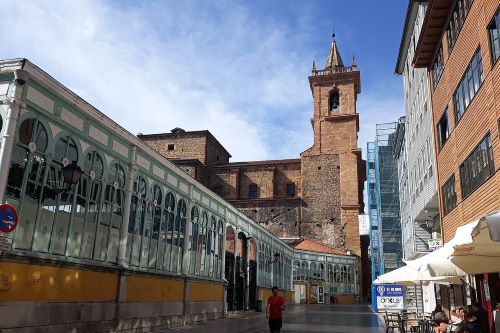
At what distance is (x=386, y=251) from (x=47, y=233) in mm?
42317

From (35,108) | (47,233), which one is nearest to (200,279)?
(47,233)

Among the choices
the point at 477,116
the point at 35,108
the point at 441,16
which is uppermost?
the point at 441,16

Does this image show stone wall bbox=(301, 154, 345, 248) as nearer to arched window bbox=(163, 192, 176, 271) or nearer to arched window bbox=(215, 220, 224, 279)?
arched window bbox=(215, 220, 224, 279)

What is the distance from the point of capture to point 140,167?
50.4 ft

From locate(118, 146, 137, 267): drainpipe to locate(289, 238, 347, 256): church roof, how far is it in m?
37.3

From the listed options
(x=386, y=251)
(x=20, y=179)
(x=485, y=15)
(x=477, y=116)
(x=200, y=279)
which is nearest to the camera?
(x=20, y=179)

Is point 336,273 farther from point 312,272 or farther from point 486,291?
point 486,291

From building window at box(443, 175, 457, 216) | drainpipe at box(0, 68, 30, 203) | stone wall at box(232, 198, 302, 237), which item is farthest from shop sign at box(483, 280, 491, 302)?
stone wall at box(232, 198, 302, 237)

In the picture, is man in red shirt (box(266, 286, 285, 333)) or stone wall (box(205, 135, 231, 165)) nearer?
man in red shirt (box(266, 286, 285, 333))

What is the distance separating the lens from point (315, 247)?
51562mm

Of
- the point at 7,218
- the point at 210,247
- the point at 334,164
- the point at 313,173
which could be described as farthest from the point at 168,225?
the point at 334,164

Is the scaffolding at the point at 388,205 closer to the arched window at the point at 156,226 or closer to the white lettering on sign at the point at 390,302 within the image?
the white lettering on sign at the point at 390,302

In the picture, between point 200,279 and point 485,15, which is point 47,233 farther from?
point 485,15

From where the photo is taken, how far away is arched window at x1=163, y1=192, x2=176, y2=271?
1705cm
